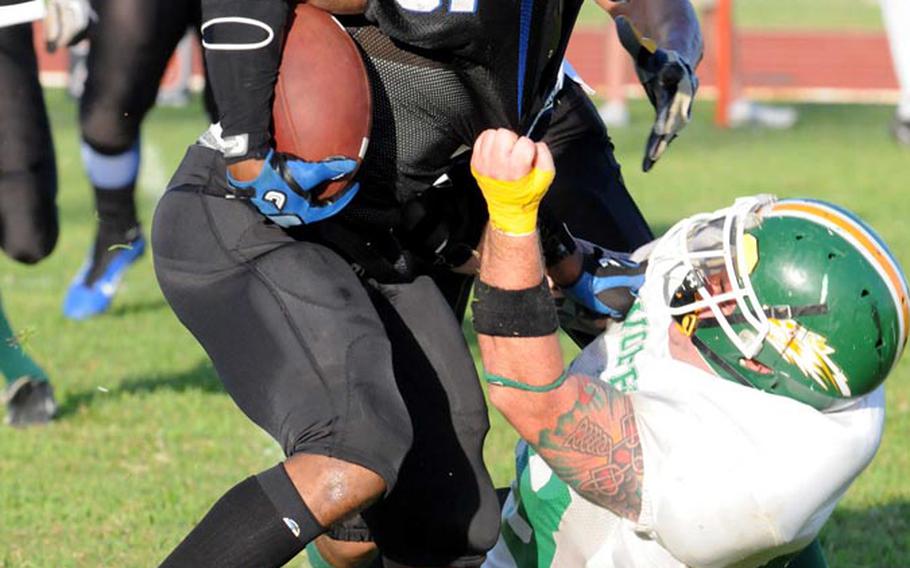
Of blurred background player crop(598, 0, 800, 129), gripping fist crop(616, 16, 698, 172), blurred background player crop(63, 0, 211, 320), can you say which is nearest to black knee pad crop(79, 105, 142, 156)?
blurred background player crop(63, 0, 211, 320)

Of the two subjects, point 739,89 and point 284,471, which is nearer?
point 284,471

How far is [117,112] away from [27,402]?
4.57ft

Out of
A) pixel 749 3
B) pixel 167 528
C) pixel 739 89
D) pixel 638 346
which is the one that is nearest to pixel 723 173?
pixel 739 89

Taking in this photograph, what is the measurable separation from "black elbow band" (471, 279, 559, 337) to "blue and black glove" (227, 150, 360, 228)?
0.37 meters

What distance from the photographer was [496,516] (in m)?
3.37

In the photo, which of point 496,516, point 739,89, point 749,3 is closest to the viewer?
point 496,516

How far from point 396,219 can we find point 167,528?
1443 mm

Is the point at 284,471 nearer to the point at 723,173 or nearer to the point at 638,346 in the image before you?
the point at 638,346

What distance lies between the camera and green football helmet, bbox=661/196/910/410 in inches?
113

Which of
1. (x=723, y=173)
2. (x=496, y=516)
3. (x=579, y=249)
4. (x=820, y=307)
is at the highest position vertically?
(x=820, y=307)

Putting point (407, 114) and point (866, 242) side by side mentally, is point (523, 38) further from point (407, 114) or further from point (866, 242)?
point (866, 242)

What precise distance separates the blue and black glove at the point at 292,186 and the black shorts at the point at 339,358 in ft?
0.36

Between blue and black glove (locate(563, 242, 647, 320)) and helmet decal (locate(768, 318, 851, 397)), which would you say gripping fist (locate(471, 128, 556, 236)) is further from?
blue and black glove (locate(563, 242, 647, 320))

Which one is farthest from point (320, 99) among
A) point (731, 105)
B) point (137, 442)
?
point (731, 105)
